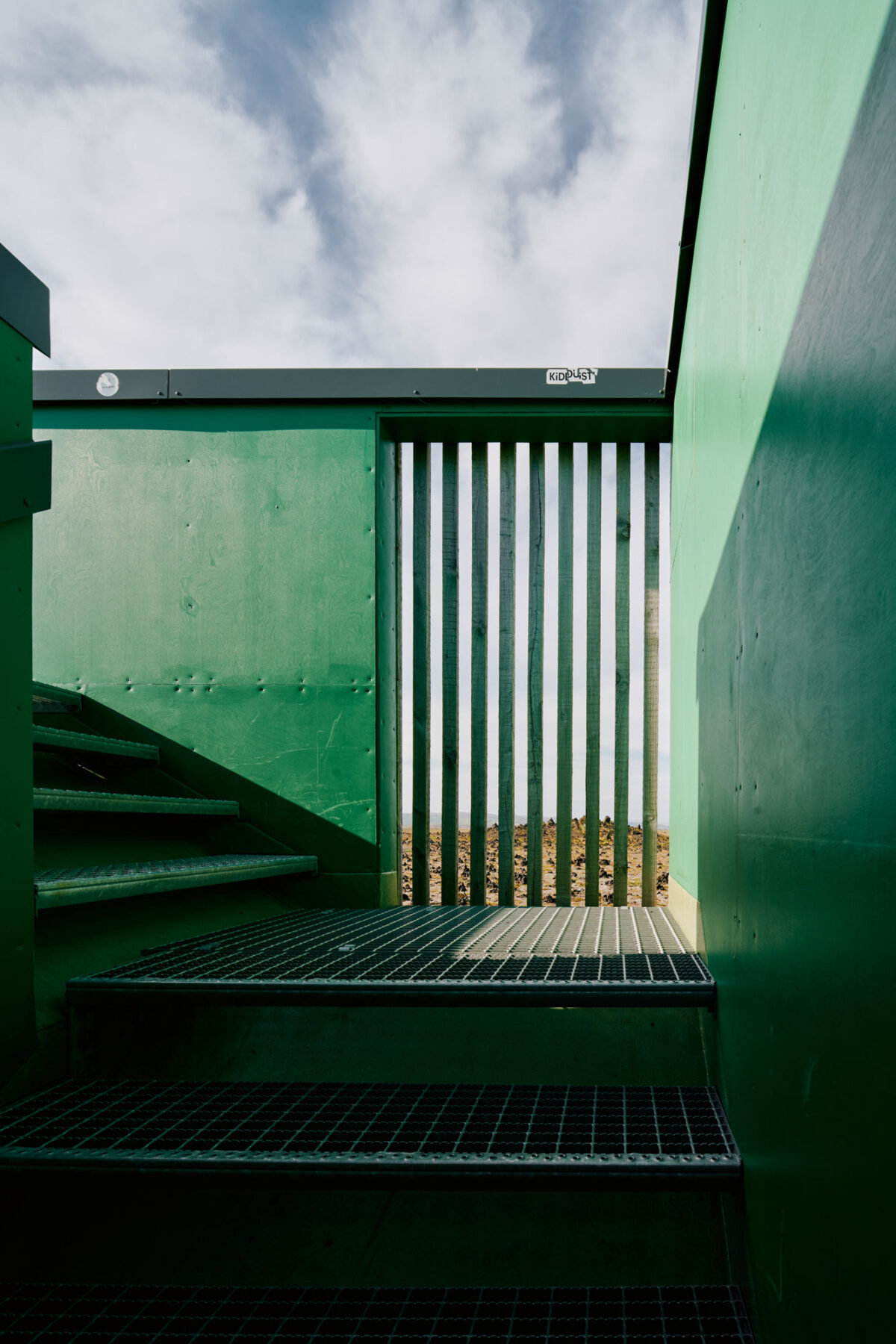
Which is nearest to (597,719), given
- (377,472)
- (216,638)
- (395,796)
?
(395,796)

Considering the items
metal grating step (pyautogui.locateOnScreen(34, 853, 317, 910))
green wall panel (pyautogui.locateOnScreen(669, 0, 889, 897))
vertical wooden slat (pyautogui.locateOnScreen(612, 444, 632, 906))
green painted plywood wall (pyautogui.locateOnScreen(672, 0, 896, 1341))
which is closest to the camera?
green painted plywood wall (pyautogui.locateOnScreen(672, 0, 896, 1341))

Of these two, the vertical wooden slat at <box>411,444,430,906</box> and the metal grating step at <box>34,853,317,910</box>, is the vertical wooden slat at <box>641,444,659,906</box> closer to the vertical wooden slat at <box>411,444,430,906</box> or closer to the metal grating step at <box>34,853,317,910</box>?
the vertical wooden slat at <box>411,444,430,906</box>

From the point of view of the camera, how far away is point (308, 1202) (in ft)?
5.46

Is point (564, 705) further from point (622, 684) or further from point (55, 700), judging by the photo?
Answer: point (55, 700)

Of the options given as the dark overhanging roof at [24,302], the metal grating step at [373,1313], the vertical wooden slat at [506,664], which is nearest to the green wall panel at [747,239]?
the vertical wooden slat at [506,664]

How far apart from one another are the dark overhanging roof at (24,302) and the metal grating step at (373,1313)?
6.45 ft

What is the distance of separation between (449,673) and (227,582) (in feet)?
3.49

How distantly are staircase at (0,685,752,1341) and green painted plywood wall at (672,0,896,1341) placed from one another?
223 millimetres

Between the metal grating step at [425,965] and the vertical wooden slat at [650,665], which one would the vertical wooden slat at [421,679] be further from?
the vertical wooden slat at [650,665]

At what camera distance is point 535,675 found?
3.64 meters

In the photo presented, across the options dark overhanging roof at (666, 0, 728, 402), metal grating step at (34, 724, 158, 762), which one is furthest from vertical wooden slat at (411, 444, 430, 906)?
dark overhanging roof at (666, 0, 728, 402)

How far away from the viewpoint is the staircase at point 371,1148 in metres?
1.39

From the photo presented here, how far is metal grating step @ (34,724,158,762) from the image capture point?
2.35m

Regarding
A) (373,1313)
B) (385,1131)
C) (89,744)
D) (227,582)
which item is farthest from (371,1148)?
(227,582)
